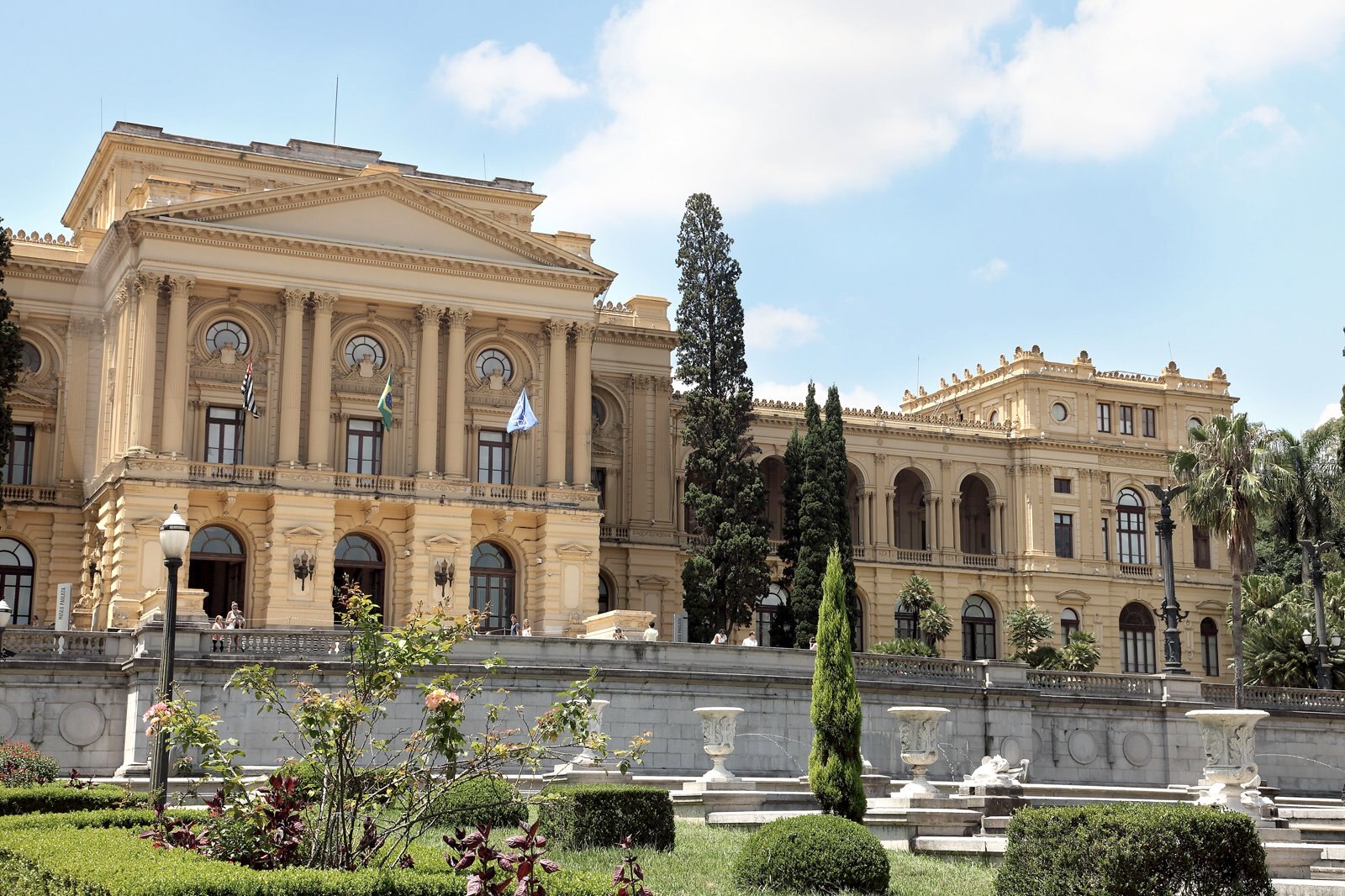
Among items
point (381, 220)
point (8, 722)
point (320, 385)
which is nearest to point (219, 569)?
point (320, 385)

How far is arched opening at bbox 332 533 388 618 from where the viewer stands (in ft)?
168

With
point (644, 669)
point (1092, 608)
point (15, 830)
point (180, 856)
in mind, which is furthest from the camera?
point (1092, 608)

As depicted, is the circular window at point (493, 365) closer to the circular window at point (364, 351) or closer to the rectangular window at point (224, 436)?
the circular window at point (364, 351)

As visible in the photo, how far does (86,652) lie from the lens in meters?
35.8

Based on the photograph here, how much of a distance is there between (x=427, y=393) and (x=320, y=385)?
3.39 metres

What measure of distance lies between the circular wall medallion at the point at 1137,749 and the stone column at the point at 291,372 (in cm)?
2529

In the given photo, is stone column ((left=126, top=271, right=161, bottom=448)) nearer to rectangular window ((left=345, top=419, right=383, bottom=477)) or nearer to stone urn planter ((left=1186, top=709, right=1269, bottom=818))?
rectangular window ((left=345, top=419, right=383, bottom=477))

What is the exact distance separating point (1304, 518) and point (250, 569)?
37427 mm

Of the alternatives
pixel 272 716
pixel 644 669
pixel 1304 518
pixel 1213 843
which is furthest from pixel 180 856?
pixel 1304 518

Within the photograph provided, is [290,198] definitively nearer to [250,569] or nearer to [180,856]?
[250,569]

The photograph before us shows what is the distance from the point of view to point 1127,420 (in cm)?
7344

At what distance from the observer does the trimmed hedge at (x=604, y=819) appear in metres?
22.4

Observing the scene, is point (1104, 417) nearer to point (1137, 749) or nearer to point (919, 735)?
point (1137, 749)

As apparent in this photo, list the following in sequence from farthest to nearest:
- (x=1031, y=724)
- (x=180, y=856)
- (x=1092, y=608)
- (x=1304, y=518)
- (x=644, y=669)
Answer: (x=1092, y=608)
(x=1304, y=518)
(x=1031, y=724)
(x=644, y=669)
(x=180, y=856)
